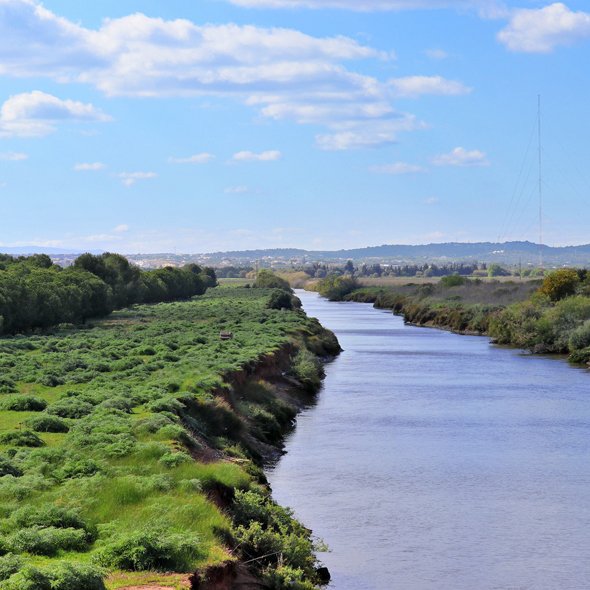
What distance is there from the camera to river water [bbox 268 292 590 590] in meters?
22.4

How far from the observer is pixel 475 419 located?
43.0 meters

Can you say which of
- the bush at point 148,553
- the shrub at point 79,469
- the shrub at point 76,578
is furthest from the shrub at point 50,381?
the shrub at point 76,578

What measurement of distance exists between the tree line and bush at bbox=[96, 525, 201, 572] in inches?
1904

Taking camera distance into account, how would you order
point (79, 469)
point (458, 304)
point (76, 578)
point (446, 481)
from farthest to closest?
point (458, 304)
point (446, 481)
point (79, 469)
point (76, 578)

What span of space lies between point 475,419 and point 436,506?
16.0 m

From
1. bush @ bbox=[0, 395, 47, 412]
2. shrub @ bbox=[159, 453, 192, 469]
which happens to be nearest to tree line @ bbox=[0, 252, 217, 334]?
bush @ bbox=[0, 395, 47, 412]

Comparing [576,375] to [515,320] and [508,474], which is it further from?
[508,474]

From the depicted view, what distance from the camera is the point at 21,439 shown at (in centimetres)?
2414

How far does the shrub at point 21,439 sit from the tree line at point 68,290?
1530 inches

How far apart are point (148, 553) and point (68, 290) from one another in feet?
215

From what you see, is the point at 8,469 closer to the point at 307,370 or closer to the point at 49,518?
the point at 49,518

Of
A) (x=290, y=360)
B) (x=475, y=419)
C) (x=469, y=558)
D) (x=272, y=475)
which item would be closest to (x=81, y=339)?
(x=290, y=360)

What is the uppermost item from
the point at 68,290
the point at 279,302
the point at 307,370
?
the point at 68,290

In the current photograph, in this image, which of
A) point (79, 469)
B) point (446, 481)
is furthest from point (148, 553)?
point (446, 481)
